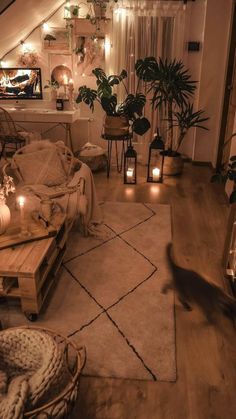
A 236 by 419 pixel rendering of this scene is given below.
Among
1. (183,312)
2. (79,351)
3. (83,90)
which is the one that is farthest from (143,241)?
(83,90)

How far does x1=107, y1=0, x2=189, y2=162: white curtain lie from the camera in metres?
4.80

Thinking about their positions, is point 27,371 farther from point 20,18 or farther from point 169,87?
point 20,18

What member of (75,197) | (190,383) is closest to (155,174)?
(75,197)

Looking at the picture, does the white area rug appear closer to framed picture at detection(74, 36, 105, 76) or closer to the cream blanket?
the cream blanket

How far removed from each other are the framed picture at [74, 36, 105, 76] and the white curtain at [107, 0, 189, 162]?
15 centimetres

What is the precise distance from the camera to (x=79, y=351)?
1.51 meters

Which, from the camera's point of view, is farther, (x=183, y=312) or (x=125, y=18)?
(x=125, y=18)

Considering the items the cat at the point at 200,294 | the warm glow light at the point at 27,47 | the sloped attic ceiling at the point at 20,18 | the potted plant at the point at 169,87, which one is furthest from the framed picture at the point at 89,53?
the cat at the point at 200,294

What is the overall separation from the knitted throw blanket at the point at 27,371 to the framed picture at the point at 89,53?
442 centimetres

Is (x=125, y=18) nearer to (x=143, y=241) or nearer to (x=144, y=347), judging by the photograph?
(x=143, y=241)

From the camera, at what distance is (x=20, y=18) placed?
4.39 metres

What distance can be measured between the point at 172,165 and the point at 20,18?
261cm

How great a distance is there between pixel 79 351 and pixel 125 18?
183 inches

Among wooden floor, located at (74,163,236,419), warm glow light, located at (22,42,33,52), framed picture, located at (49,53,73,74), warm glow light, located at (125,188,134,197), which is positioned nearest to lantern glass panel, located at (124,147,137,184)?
warm glow light, located at (125,188,134,197)
